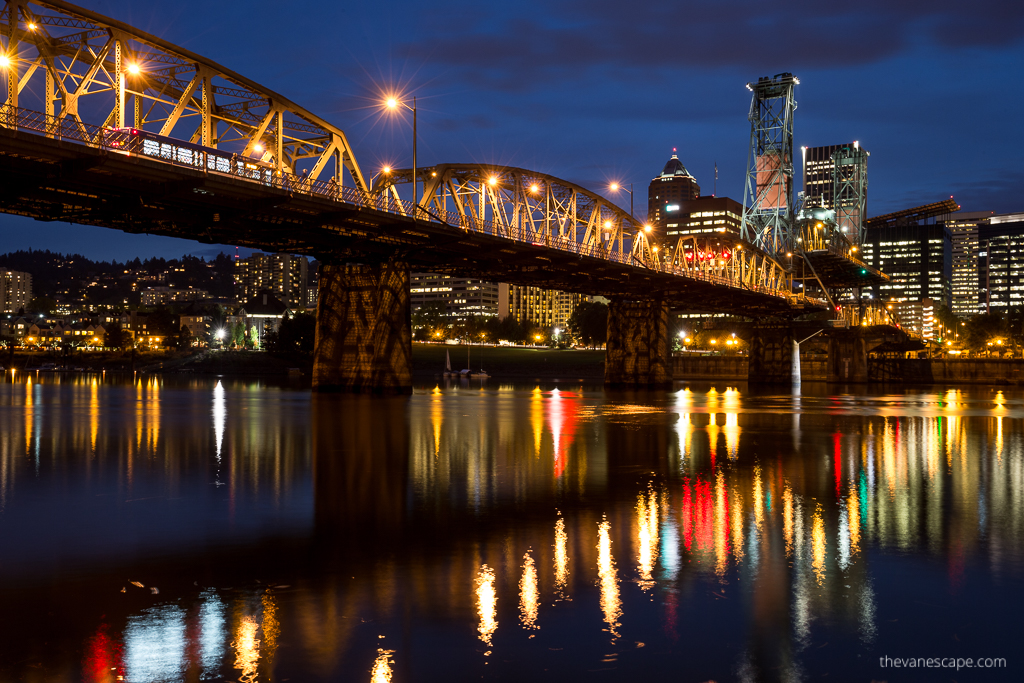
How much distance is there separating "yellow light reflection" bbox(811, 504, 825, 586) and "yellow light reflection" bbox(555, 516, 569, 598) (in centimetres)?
372

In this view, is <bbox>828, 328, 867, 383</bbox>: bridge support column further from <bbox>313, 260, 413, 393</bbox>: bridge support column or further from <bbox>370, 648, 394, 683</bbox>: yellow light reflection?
<bbox>370, 648, 394, 683</bbox>: yellow light reflection

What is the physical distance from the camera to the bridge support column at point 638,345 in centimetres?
10456

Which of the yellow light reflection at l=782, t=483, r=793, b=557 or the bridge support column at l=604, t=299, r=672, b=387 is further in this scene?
the bridge support column at l=604, t=299, r=672, b=387

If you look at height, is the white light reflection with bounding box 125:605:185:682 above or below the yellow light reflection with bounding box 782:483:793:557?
above

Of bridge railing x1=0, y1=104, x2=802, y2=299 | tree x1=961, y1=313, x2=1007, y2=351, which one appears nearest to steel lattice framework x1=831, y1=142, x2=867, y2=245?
tree x1=961, y1=313, x2=1007, y2=351

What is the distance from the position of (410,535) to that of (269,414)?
3618cm

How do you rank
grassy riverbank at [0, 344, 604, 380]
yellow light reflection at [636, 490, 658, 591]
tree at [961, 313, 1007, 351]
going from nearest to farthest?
yellow light reflection at [636, 490, 658, 591] → grassy riverbank at [0, 344, 604, 380] → tree at [961, 313, 1007, 351]

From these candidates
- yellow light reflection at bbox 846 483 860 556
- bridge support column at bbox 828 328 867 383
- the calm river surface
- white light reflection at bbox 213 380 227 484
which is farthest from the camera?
bridge support column at bbox 828 328 867 383

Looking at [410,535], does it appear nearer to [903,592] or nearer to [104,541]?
[104,541]

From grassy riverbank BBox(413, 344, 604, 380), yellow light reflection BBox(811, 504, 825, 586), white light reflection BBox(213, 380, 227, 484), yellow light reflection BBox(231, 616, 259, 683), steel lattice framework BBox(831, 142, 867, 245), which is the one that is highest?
steel lattice framework BBox(831, 142, 867, 245)

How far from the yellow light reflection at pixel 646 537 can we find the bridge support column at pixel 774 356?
383 ft

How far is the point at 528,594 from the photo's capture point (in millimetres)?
11594

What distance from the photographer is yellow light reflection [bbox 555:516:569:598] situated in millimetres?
11984

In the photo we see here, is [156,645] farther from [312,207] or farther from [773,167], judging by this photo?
[773,167]
